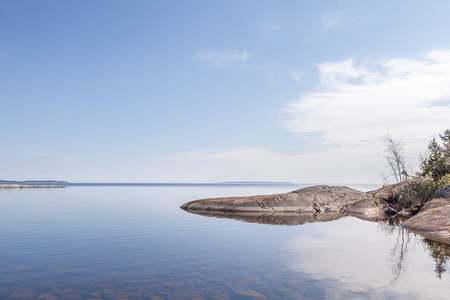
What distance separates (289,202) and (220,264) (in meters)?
22.2

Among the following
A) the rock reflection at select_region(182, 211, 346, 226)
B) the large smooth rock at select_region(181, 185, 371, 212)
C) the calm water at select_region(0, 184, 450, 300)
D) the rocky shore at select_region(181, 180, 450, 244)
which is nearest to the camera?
the calm water at select_region(0, 184, 450, 300)

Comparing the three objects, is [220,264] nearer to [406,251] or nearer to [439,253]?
[406,251]

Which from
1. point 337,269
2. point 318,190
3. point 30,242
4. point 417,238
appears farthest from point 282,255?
point 318,190

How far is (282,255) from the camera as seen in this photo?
13.1m

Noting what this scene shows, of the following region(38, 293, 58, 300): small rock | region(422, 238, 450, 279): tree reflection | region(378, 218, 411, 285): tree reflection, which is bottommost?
region(38, 293, 58, 300): small rock

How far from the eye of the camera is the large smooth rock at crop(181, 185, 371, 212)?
105 feet

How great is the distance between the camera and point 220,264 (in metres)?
11.6

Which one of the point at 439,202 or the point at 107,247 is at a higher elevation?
the point at 439,202

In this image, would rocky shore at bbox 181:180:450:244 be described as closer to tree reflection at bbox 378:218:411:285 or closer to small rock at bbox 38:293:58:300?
tree reflection at bbox 378:218:411:285

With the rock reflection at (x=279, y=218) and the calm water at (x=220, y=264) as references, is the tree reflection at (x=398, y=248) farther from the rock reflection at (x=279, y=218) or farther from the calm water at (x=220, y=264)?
the rock reflection at (x=279, y=218)

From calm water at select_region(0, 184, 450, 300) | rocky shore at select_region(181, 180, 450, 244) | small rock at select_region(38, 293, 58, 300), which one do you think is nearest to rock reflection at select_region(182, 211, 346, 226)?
rocky shore at select_region(181, 180, 450, 244)

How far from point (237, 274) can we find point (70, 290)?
5.02 m

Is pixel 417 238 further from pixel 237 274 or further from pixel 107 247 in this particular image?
pixel 107 247

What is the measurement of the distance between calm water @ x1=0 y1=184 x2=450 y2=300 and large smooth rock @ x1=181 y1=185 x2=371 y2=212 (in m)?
12.6
